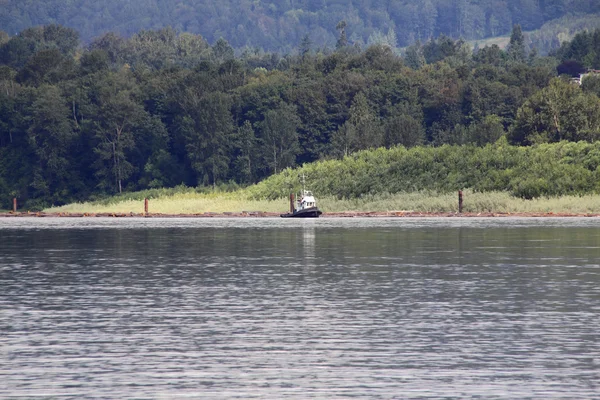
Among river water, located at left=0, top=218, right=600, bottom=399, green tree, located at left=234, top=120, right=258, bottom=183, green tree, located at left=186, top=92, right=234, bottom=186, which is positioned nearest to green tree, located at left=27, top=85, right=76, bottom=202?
green tree, located at left=186, top=92, right=234, bottom=186

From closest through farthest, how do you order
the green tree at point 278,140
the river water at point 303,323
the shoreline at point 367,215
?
the river water at point 303,323
the shoreline at point 367,215
the green tree at point 278,140

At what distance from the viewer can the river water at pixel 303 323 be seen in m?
16.5

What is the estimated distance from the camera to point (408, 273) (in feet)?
110

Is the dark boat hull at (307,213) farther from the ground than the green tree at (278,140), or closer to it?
closer to it

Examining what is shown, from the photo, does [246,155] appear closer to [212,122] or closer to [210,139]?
[210,139]

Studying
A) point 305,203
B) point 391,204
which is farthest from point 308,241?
point 391,204

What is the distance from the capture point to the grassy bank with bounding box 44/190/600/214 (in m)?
79.8

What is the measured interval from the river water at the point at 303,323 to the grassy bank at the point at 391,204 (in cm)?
3581

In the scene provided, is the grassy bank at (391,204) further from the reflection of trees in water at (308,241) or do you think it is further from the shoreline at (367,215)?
the reflection of trees in water at (308,241)

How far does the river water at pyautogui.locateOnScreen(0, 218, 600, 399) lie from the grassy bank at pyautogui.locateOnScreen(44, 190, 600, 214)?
1410 inches

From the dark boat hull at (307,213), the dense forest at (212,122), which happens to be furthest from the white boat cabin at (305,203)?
the dense forest at (212,122)

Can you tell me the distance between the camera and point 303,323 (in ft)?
73.8

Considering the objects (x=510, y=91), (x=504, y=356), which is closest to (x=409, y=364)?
(x=504, y=356)

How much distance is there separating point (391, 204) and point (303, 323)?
66481 millimetres
